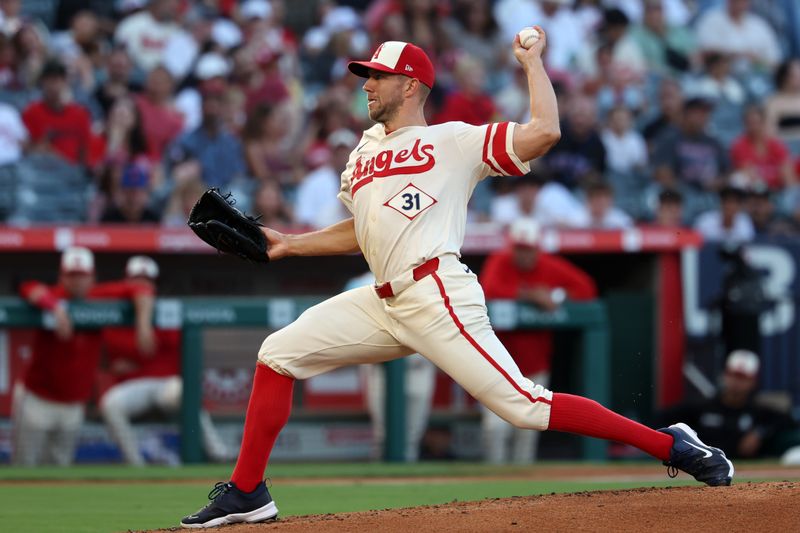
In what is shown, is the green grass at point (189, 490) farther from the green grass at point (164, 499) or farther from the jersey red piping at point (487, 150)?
the jersey red piping at point (487, 150)

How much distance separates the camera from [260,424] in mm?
4703

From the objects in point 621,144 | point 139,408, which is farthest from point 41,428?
point 621,144

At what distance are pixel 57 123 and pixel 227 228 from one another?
18.9 ft

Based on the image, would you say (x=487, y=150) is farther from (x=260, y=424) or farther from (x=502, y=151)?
(x=260, y=424)

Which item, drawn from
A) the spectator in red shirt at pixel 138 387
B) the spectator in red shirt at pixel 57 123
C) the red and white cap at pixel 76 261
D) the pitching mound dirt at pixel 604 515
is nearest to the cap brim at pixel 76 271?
the red and white cap at pixel 76 261

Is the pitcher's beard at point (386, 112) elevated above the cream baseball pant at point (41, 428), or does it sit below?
above

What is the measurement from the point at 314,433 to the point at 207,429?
78 centimetres

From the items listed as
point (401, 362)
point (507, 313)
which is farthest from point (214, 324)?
point (507, 313)

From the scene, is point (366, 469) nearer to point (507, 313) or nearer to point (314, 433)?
point (314, 433)

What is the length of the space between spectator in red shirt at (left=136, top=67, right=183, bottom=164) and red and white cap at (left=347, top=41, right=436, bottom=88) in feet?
19.3

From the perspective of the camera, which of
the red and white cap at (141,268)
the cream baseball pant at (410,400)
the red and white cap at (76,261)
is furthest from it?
the cream baseball pant at (410,400)

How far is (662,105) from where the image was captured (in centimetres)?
1235

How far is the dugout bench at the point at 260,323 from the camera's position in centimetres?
835

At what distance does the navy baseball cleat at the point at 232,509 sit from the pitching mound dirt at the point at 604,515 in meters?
0.09
